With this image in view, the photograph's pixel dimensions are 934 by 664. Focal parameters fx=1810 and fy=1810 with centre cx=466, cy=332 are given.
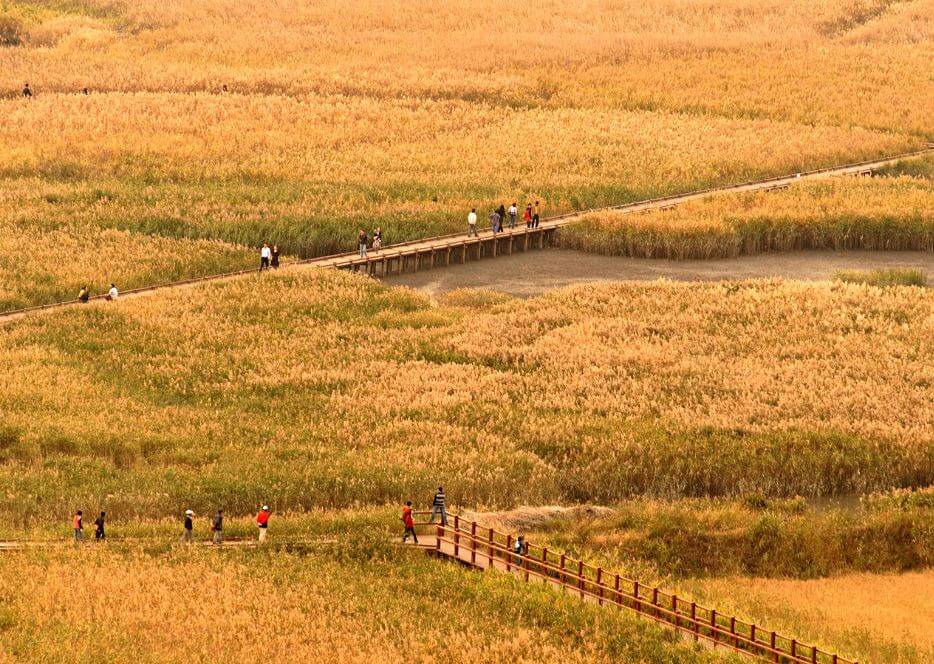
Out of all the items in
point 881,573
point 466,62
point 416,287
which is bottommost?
point 881,573

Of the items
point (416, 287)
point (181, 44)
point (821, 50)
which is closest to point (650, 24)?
point (821, 50)

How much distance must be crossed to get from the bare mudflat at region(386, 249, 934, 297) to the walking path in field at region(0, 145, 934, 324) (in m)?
1.32

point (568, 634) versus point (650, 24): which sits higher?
point (650, 24)

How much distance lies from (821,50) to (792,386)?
2639 inches

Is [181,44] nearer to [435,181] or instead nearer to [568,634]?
[435,181]

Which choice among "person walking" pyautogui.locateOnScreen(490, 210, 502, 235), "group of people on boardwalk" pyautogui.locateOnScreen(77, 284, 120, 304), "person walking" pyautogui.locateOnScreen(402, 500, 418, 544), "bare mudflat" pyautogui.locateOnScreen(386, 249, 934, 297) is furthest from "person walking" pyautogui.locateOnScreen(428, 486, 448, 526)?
"person walking" pyautogui.locateOnScreen(490, 210, 502, 235)

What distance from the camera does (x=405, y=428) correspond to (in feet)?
157

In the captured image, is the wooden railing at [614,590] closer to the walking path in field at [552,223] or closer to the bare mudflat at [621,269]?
the walking path in field at [552,223]

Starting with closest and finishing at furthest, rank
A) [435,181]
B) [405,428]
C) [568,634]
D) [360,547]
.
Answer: [568,634] → [360,547] → [405,428] → [435,181]

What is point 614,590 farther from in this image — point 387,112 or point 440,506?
point 387,112

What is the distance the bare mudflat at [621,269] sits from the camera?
68625 millimetres

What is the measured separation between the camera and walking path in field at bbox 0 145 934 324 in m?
62.8

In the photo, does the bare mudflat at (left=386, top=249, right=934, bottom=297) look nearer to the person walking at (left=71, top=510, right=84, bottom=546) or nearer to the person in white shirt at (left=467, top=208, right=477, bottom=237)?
the person in white shirt at (left=467, top=208, right=477, bottom=237)

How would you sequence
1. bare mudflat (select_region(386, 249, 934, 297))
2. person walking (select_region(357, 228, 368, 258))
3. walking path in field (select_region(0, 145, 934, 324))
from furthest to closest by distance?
bare mudflat (select_region(386, 249, 934, 297)) → person walking (select_region(357, 228, 368, 258)) → walking path in field (select_region(0, 145, 934, 324))
